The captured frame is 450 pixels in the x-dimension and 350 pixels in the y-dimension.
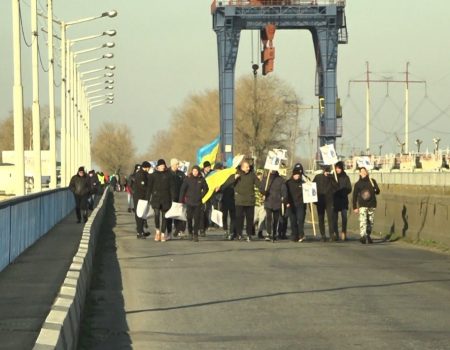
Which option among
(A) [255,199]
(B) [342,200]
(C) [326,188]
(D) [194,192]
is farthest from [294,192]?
(D) [194,192]

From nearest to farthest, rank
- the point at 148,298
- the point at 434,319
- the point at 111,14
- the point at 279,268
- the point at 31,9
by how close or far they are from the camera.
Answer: the point at 434,319
the point at 148,298
the point at 279,268
the point at 31,9
the point at 111,14

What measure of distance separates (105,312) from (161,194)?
12.4 m

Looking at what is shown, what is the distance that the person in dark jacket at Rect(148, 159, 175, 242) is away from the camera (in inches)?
962

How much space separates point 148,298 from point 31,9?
83.0 ft

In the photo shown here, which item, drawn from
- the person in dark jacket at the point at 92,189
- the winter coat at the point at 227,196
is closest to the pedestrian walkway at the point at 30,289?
the winter coat at the point at 227,196

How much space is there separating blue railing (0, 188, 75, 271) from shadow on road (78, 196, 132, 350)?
4.22 feet

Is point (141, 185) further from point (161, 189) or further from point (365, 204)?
point (365, 204)

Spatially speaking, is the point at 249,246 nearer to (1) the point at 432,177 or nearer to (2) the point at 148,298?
(2) the point at 148,298

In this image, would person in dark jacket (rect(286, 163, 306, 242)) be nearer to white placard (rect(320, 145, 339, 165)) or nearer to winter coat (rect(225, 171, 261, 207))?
winter coat (rect(225, 171, 261, 207))

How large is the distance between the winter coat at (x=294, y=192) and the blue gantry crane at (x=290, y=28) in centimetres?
4625

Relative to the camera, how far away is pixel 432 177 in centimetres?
4100

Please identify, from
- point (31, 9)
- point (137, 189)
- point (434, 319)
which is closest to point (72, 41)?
point (31, 9)

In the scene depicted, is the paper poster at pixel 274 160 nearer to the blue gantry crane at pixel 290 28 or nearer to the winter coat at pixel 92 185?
the winter coat at pixel 92 185

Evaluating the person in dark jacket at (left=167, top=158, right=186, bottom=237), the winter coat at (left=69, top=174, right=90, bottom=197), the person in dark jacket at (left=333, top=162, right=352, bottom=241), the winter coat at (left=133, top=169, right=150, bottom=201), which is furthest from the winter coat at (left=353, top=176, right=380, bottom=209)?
the winter coat at (left=69, top=174, right=90, bottom=197)
